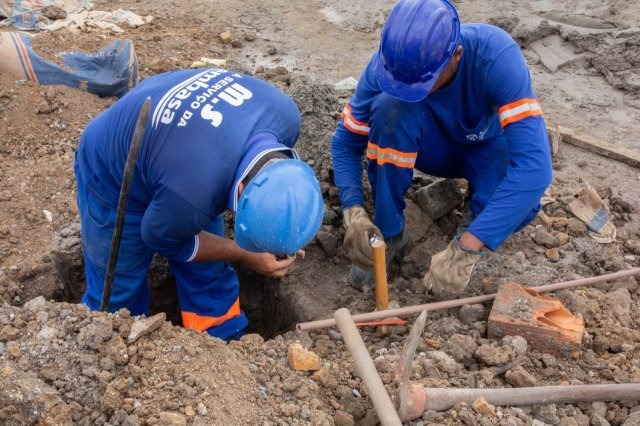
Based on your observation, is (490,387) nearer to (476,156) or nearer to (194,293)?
(476,156)

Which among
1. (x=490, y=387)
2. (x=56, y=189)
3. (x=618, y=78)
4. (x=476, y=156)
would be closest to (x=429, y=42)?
(x=476, y=156)

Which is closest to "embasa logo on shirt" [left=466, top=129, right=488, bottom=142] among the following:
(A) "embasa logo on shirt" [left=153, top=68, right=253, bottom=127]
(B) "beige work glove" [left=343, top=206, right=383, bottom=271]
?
(B) "beige work glove" [left=343, top=206, right=383, bottom=271]

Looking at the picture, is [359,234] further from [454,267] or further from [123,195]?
[123,195]

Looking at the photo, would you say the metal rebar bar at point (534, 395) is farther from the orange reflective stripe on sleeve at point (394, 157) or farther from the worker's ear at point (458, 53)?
the worker's ear at point (458, 53)

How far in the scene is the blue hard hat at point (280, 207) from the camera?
7.08ft

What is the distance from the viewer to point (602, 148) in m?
4.97

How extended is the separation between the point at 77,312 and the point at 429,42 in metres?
1.93

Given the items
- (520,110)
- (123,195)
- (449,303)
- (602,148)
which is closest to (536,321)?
(449,303)

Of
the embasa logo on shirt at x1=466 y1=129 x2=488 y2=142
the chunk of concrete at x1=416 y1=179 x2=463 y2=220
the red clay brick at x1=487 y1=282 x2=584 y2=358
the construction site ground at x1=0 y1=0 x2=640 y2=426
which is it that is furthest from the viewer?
the chunk of concrete at x1=416 y1=179 x2=463 y2=220

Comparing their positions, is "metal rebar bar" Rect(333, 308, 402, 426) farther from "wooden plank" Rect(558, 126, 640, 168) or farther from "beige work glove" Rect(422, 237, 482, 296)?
"wooden plank" Rect(558, 126, 640, 168)

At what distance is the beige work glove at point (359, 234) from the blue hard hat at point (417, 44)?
0.73 meters

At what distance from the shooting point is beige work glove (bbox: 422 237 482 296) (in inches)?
119

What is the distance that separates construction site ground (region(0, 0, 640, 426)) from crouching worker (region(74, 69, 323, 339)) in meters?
0.43

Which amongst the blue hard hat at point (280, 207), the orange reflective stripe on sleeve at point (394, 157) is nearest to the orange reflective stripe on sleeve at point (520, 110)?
the orange reflective stripe on sleeve at point (394, 157)
